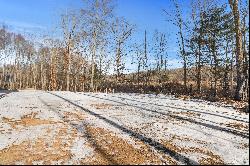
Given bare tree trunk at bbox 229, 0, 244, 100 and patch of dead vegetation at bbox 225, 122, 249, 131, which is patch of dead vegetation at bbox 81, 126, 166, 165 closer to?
patch of dead vegetation at bbox 225, 122, 249, 131

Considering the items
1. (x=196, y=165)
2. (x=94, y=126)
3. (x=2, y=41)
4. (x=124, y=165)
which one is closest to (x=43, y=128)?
(x=94, y=126)

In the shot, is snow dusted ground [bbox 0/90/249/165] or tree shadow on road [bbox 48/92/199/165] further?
snow dusted ground [bbox 0/90/249/165]

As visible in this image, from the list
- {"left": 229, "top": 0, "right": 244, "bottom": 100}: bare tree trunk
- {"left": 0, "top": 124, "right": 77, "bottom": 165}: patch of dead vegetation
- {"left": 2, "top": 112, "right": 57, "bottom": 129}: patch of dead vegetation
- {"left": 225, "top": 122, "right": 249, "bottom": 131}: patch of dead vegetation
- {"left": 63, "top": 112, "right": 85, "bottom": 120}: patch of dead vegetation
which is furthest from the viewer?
{"left": 229, "top": 0, "right": 244, "bottom": 100}: bare tree trunk

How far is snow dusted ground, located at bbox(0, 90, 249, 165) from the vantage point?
7863 mm

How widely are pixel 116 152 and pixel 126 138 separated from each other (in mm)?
1524

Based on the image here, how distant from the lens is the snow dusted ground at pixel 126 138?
310 inches

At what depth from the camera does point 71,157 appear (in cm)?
803

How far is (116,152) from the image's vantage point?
8352 mm

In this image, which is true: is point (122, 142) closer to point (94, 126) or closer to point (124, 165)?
point (124, 165)

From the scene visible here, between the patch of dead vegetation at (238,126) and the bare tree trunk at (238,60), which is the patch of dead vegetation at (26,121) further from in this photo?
the bare tree trunk at (238,60)

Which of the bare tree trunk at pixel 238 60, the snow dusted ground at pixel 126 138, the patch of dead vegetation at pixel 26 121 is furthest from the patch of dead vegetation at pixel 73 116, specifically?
the bare tree trunk at pixel 238 60

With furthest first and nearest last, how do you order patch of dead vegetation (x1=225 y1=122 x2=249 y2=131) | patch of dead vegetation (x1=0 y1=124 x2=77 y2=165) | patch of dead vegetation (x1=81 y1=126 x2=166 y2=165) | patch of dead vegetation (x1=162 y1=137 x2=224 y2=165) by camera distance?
patch of dead vegetation (x1=225 y1=122 x2=249 y2=131) → patch of dead vegetation (x1=0 y1=124 x2=77 y2=165) → patch of dead vegetation (x1=81 y1=126 x2=166 y2=165) → patch of dead vegetation (x1=162 y1=137 x2=224 y2=165)

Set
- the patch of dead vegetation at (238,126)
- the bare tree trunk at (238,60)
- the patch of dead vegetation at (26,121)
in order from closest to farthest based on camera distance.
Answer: the patch of dead vegetation at (238,126) → the patch of dead vegetation at (26,121) → the bare tree trunk at (238,60)

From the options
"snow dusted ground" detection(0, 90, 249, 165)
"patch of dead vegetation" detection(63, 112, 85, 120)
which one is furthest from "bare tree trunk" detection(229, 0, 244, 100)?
"patch of dead vegetation" detection(63, 112, 85, 120)
